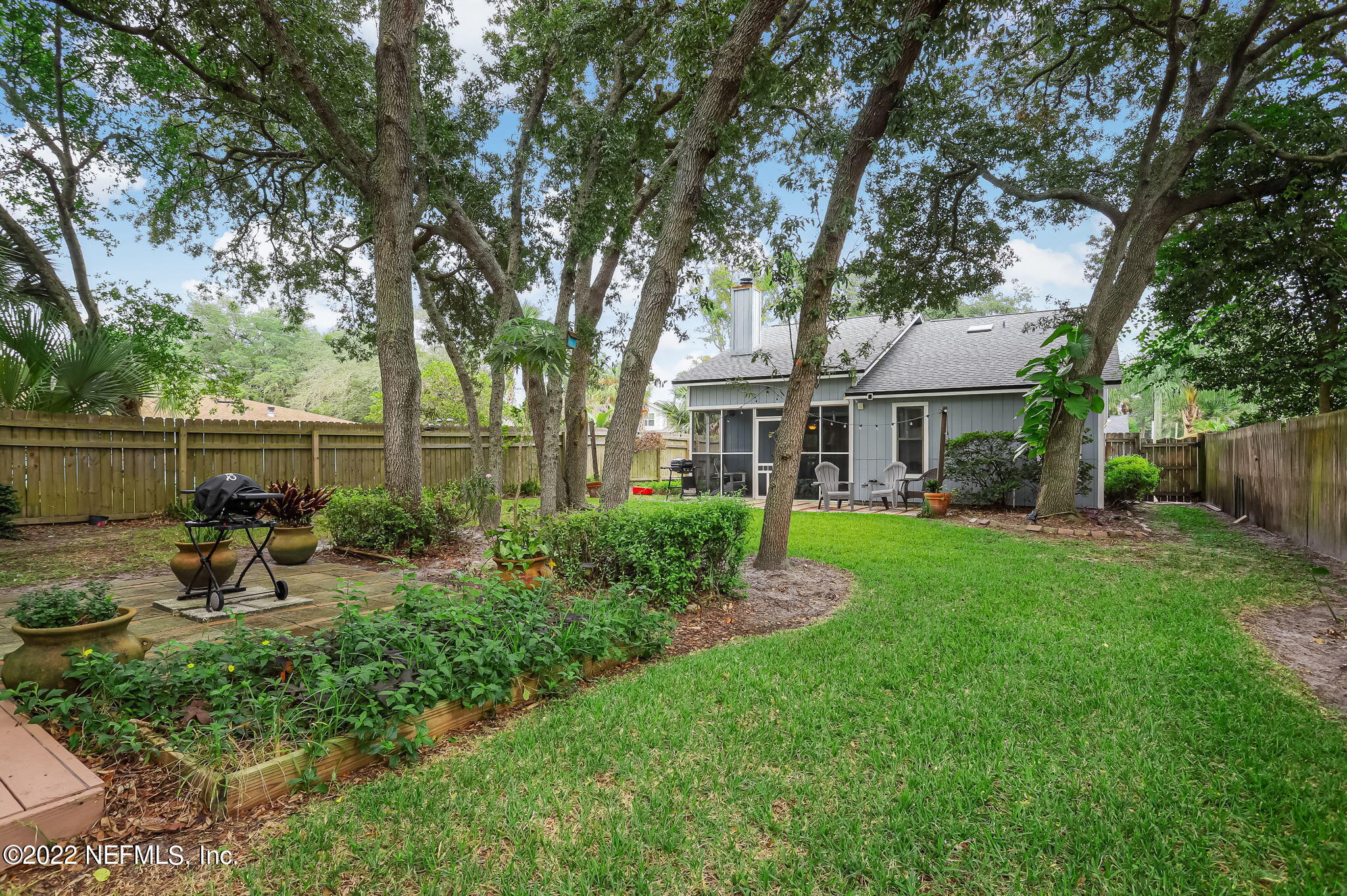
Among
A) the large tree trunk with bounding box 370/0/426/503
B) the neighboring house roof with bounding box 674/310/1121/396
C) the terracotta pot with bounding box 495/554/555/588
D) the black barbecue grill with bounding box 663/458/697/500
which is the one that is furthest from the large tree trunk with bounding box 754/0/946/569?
the black barbecue grill with bounding box 663/458/697/500

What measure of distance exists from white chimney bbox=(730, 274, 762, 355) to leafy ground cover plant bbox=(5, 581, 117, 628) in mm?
14552

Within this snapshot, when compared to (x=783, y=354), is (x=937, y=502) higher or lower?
lower

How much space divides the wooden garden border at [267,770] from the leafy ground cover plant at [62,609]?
0.72 metres

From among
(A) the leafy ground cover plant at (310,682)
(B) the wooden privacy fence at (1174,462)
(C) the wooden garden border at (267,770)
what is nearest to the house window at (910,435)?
(B) the wooden privacy fence at (1174,462)

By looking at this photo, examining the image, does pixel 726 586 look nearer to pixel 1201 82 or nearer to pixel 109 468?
pixel 109 468

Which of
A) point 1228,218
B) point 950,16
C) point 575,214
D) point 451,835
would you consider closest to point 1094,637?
point 451,835

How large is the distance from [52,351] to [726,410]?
12.3 meters

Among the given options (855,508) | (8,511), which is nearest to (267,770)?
(8,511)

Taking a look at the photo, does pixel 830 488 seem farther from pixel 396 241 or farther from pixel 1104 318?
Answer: pixel 396 241

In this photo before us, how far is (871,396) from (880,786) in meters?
12.4

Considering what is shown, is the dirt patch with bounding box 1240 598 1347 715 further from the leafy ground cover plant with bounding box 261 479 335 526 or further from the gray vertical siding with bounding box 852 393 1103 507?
the leafy ground cover plant with bounding box 261 479 335 526

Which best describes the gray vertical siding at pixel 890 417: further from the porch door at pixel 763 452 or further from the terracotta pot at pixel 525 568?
the terracotta pot at pixel 525 568

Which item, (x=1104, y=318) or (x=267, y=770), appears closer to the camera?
(x=267, y=770)

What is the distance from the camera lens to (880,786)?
2.29 meters
